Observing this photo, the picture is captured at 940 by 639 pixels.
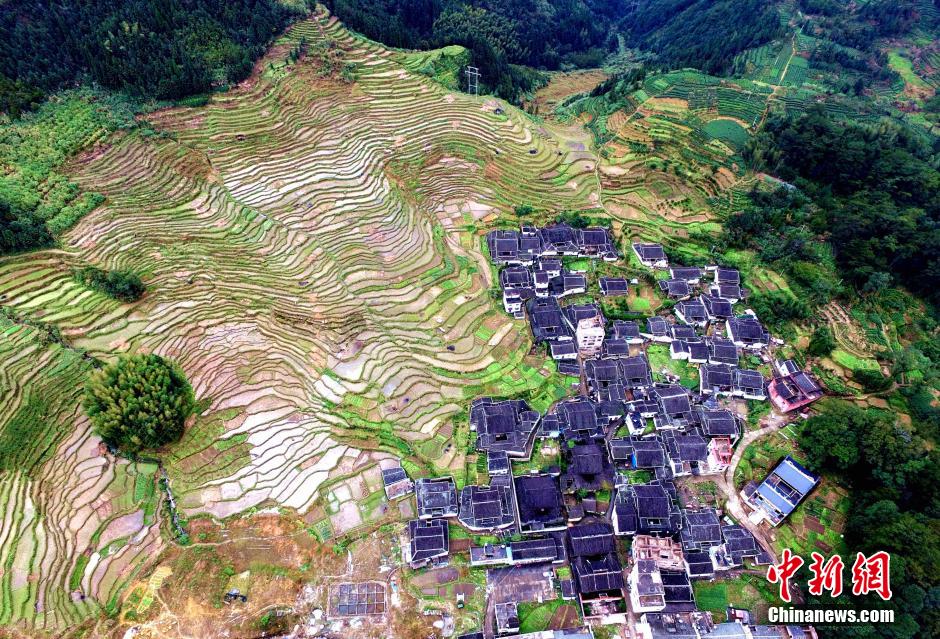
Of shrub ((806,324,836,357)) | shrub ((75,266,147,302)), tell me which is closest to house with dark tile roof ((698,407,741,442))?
shrub ((806,324,836,357))

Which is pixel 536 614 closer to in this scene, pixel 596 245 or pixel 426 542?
pixel 426 542

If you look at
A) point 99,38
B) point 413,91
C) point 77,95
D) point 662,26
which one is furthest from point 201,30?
point 662,26

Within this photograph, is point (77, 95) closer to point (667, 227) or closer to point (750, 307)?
point (667, 227)

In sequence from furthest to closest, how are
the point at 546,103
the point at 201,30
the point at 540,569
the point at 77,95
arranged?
the point at 546,103 → the point at 201,30 → the point at 77,95 → the point at 540,569

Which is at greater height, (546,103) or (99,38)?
(99,38)

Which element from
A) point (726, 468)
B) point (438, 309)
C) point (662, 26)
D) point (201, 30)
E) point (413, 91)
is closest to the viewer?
point (726, 468)

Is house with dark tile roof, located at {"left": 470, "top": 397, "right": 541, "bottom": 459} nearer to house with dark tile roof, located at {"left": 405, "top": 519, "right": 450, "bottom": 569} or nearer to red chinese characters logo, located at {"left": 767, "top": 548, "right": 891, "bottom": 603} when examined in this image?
house with dark tile roof, located at {"left": 405, "top": 519, "right": 450, "bottom": 569}

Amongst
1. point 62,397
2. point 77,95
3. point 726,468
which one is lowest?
point 726,468
